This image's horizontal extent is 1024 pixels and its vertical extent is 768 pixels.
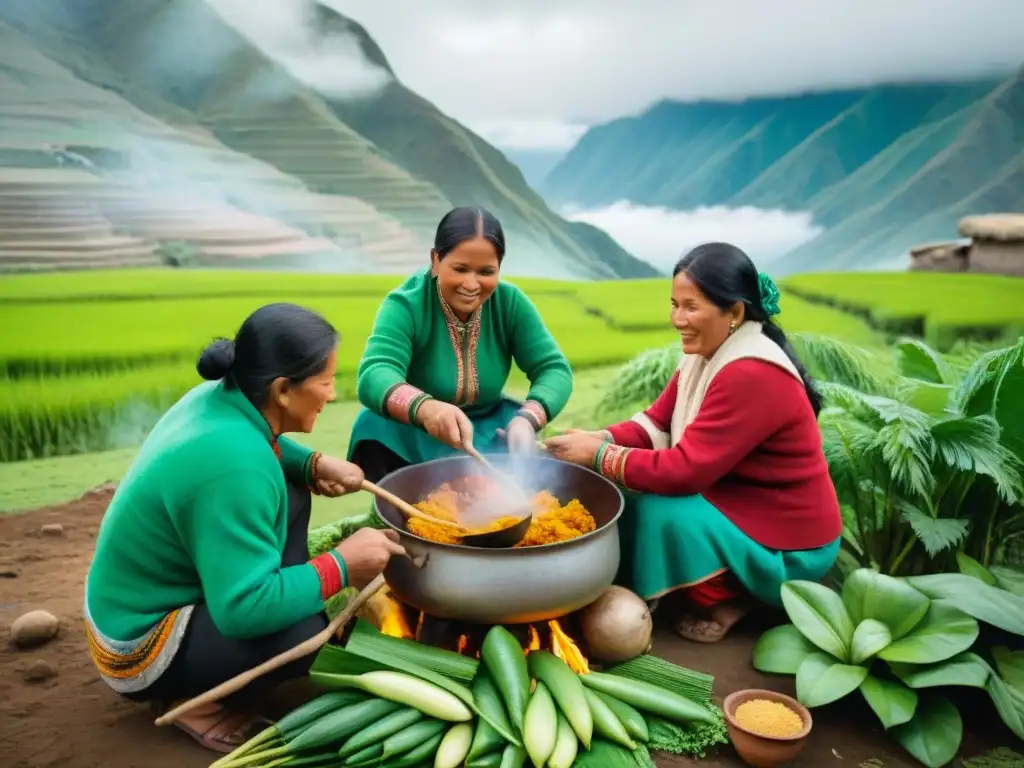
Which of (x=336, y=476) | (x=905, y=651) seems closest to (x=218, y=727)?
(x=336, y=476)

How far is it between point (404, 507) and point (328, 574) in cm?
34

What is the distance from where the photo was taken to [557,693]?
226 cm

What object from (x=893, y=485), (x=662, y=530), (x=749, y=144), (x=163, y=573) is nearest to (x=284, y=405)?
(x=163, y=573)

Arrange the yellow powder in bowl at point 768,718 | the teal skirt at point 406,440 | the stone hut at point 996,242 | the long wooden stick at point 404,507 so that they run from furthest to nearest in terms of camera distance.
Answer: the stone hut at point 996,242
the teal skirt at point 406,440
the long wooden stick at point 404,507
the yellow powder in bowl at point 768,718

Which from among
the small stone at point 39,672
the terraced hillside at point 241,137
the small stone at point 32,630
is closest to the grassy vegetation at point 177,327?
the terraced hillside at point 241,137

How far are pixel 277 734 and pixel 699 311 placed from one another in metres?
1.71

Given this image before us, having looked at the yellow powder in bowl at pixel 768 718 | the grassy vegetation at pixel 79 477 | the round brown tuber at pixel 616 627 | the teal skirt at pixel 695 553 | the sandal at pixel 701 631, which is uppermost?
the teal skirt at pixel 695 553

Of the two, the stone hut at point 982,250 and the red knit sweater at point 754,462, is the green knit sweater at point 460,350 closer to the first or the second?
the red knit sweater at point 754,462

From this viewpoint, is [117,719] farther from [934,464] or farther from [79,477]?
[934,464]

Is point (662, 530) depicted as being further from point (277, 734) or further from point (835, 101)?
point (835, 101)

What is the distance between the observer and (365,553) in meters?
2.22

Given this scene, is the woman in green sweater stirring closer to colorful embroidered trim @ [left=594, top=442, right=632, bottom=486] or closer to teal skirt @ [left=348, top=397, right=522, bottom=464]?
teal skirt @ [left=348, top=397, right=522, bottom=464]

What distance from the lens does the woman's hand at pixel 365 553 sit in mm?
2209

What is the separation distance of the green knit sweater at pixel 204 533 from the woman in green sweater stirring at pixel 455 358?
30.2 inches
